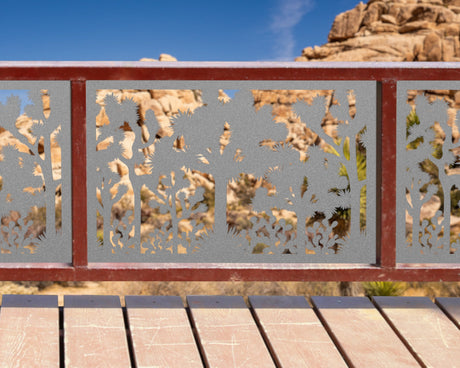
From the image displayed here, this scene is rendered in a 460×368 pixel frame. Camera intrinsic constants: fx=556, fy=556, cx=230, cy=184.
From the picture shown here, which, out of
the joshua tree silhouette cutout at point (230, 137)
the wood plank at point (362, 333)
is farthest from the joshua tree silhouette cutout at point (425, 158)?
the joshua tree silhouette cutout at point (230, 137)

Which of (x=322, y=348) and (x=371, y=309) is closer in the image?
(x=322, y=348)

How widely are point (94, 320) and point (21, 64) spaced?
4.83ft

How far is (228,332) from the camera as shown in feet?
8.98

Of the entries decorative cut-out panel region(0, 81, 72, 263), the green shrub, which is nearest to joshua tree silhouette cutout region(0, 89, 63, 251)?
decorative cut-out panel region(0, 81, 72, 263)

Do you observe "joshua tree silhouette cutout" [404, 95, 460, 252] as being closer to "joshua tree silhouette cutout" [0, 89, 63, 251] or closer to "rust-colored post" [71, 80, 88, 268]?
"rust-colored post" [71, 80, 88, 268]

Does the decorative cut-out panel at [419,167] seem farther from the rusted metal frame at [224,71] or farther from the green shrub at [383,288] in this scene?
the green shrub at [383,288]

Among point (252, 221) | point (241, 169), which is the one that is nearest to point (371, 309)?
point (252, 221)

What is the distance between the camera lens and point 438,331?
2.83 metres

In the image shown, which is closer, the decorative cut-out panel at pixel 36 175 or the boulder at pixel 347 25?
the decorative cut-out panel at pixel 36 175

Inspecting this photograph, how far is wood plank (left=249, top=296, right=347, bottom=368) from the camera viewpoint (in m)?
2.47

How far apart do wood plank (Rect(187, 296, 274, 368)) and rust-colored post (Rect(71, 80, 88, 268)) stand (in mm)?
700

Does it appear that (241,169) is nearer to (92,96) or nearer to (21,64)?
(92,96)

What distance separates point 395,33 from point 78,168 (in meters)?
29.3

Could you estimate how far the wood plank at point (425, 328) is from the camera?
2537mm
